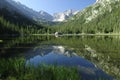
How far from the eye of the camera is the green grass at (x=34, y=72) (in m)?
25.0

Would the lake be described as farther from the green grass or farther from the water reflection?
the green grass

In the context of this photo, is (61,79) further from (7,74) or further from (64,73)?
(7,74)

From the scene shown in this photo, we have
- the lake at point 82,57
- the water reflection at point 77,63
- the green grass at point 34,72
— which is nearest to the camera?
the green grass at point 34,72

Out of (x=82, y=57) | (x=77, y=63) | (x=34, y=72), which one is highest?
(x=34, y=72)

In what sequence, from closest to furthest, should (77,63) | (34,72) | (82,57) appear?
(34,72) → (77,63) → (82,57)

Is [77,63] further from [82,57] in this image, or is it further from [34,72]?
[34,72]

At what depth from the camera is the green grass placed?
2505 cm

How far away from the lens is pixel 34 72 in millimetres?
27812

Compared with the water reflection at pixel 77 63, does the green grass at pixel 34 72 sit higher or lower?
higher

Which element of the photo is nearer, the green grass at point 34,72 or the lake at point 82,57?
the green grass at point 34,72

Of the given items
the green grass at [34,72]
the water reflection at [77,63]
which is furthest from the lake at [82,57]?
the green grass at [34,72]

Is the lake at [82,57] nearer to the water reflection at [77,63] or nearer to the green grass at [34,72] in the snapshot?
the water reflection at [77,63]

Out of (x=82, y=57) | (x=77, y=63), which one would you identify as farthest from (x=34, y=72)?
(x=82, y=57)

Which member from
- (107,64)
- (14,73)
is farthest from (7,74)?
(107,64)
